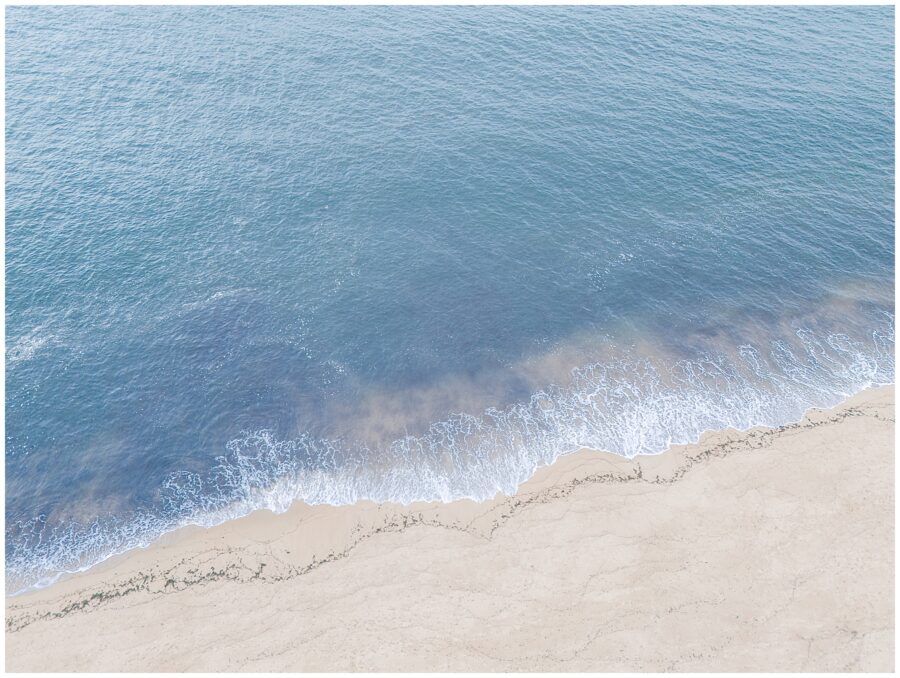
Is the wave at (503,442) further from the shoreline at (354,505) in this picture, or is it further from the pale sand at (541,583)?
the pale sand at (541,583)

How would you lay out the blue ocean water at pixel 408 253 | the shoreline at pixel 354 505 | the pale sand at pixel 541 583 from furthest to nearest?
the blue ocean water at pixel 408 253, the shoreline at pixel 354 505, the pale sand at pixel 541 583

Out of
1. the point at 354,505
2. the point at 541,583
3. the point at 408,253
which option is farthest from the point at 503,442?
the point at 408,253

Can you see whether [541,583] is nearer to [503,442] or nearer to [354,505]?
[503,442]

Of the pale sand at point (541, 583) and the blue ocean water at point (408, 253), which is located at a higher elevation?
the blue ocean water at point (408, 253)

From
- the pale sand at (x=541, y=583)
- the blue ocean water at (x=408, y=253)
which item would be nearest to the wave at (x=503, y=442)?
the blue ocean water at (x=408, y=253)

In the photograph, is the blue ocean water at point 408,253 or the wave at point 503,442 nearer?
the wave at point 503,442

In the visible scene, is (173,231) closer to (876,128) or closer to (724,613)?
(724,613)

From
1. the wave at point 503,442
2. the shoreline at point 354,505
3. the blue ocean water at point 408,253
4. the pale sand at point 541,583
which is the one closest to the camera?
the pale sand at point 541,583
